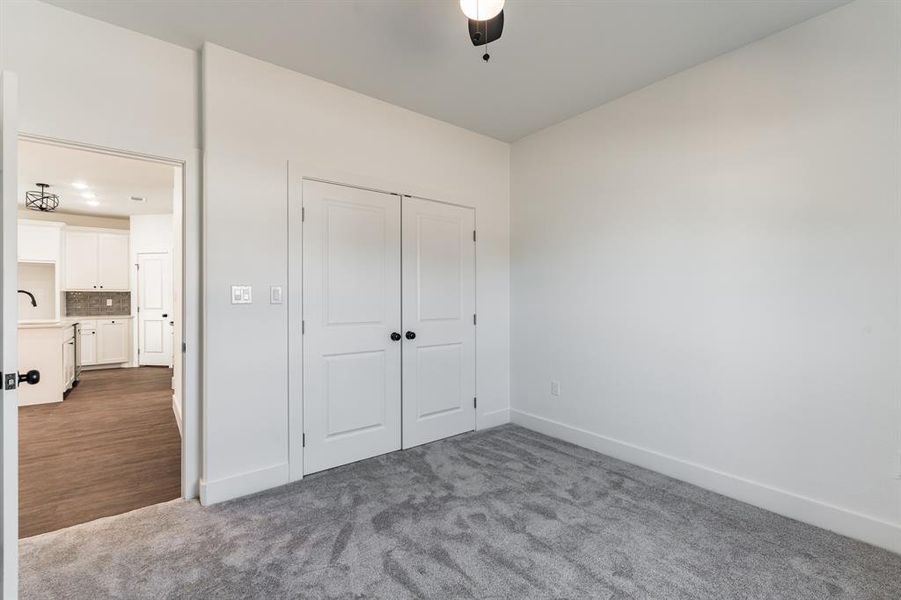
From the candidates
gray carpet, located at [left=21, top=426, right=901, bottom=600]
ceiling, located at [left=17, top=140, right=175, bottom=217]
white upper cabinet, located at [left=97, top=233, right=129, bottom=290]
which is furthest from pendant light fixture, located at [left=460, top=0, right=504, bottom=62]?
white upper cabinet, located at [left=97, top=233, right=129, bottom=290]

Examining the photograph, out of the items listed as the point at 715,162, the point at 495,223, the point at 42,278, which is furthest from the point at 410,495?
the point at 42,278

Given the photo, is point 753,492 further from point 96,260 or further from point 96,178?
point 96,260

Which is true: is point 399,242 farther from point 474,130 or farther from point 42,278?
point 42,278

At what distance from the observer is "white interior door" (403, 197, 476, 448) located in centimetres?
335

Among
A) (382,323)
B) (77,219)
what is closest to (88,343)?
(77,219)

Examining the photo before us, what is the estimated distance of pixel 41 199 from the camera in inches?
220

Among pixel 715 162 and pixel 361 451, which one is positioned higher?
pixel 715 162

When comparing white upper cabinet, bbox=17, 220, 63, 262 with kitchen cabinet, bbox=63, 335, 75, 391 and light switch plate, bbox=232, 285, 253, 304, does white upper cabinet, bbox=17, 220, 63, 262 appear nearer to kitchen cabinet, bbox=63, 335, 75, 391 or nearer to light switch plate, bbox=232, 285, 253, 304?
kitchen cabinet, bbox=63, 335, 75, 391

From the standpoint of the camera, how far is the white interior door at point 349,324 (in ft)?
9.29

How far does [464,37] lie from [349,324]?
208 centimetres

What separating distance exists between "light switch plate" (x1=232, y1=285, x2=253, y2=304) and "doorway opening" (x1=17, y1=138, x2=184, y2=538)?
0.72 metres

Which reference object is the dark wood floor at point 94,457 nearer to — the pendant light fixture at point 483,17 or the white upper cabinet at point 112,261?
the white upper cabinet at point 112,261

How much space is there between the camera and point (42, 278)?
6465 mm

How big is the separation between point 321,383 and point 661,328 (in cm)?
253
